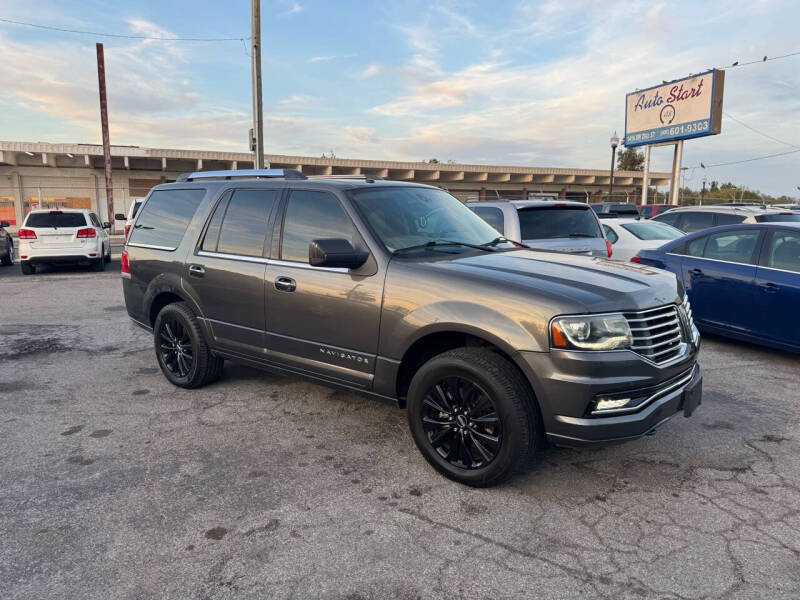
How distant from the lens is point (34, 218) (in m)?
13.4

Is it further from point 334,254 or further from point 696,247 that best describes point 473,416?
point 696,247

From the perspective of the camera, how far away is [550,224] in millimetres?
7695

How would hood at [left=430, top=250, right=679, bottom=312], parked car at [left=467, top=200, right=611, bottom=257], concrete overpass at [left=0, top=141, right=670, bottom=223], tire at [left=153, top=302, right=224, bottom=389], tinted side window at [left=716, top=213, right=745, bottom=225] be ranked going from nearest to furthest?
1. hood at [left=430, top=250, right=679, bottom=312]
2. tire at [left=153, top=302, right=224, bottom=389]
3. parked car at [left=467, top=200, right=611, bottom=257]
4. tinted side window at [left=716, top=213, right=745, bottom=225]
5. concrete overpass at [left=0, top=141, right=670, bottom=223]

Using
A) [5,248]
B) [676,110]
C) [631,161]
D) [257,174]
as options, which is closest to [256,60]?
[5,248]

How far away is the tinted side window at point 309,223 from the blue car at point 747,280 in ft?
15.3

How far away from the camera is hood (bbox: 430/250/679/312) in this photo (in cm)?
313

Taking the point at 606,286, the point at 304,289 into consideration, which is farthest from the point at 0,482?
the point at 606,286

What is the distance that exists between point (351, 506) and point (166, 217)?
341 cm

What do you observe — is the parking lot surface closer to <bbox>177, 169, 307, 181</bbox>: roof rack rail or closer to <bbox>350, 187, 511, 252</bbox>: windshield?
<bbox>350, 187, 511, 252</bbox>: windshield

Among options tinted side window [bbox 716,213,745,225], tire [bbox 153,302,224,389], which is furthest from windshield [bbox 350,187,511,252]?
tinted side window [bbox 716,213,745,225]

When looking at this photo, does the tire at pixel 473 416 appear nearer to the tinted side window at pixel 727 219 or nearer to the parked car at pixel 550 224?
the parked car at pixel 550 224

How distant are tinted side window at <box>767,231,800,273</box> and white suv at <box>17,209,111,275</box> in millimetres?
13776

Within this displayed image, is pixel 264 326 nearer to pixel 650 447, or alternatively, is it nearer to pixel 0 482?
pixel 0 482

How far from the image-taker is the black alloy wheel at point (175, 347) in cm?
510
